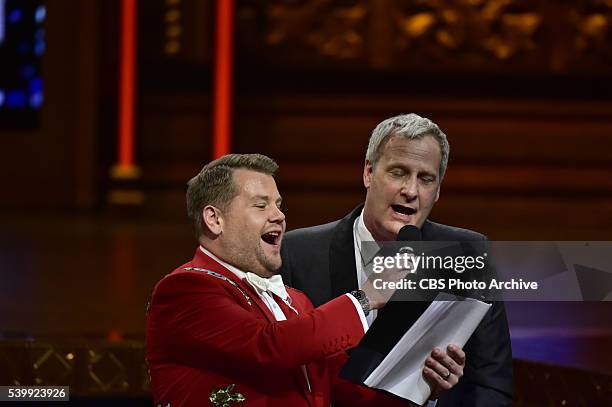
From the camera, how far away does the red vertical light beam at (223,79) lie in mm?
6840

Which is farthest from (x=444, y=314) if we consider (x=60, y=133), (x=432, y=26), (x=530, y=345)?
(x=60, y=133)

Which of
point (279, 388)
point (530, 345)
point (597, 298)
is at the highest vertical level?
point (597, 298)

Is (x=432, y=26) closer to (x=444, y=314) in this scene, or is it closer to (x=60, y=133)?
(x=60, y=133)

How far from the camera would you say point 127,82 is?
22.8 ft

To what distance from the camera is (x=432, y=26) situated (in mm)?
6977

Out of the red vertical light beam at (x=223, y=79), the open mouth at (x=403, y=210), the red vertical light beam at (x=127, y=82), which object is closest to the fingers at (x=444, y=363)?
the open mouth at (x=403, y=210)

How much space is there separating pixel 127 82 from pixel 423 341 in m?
5.23

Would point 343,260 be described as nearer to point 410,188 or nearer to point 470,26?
point 410,188

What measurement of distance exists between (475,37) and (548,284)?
502 cm

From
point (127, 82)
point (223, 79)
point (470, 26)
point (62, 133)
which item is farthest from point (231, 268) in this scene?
point (62, 133)

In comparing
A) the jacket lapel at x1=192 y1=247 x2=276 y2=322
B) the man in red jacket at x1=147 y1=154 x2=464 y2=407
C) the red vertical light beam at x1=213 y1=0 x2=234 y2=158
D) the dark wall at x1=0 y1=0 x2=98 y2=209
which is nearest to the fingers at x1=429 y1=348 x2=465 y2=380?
the man in red jacket at x1=147 y1=154 x2=464 y2=407

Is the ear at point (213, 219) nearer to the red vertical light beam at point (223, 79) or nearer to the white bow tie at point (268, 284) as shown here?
the white bow tie at point (268, 284)

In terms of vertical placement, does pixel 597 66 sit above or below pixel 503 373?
above

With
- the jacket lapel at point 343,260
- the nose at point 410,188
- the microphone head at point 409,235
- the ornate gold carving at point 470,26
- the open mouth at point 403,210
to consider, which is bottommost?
the jacket lapel at point 343,260
